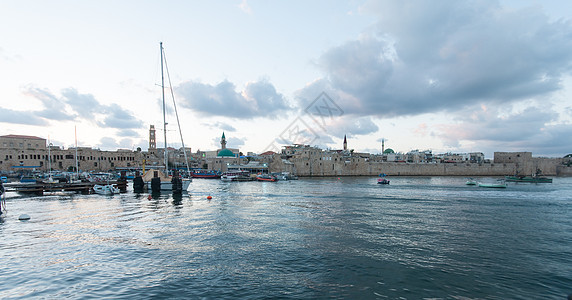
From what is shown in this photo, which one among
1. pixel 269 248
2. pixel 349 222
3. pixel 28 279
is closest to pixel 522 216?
pixel 349 222

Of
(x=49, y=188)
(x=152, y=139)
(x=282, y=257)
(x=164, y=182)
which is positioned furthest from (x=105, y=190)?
(x=152, y=139)

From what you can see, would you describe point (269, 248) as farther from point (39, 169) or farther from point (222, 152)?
point (222, 152)

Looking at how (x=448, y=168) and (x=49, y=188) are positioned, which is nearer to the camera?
(x=49, y=188)

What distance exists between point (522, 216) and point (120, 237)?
77.4 feet

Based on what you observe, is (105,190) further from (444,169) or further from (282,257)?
(444,169)

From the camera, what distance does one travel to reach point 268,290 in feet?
24.6

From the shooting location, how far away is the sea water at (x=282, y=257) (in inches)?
297

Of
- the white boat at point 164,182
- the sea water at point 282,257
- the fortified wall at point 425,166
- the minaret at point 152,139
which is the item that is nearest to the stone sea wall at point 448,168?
Answer: the fortified wall at point 425,166

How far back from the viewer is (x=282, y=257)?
1006cm

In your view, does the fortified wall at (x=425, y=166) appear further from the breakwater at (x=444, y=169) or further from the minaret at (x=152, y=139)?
the minaret at (x=152, y=139)

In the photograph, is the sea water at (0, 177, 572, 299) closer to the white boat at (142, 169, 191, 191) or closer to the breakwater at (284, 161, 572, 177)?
the white boat at (142, 169, 191, 191)

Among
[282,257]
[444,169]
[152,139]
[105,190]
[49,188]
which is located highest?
[152,139]

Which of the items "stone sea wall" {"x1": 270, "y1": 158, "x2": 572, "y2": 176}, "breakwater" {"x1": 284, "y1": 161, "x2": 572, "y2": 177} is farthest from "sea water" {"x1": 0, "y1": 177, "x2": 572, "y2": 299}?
"breakwater" {"x1": 284, "y1": 161, "x2": 572, "y2": 177}

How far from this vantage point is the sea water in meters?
7.55
